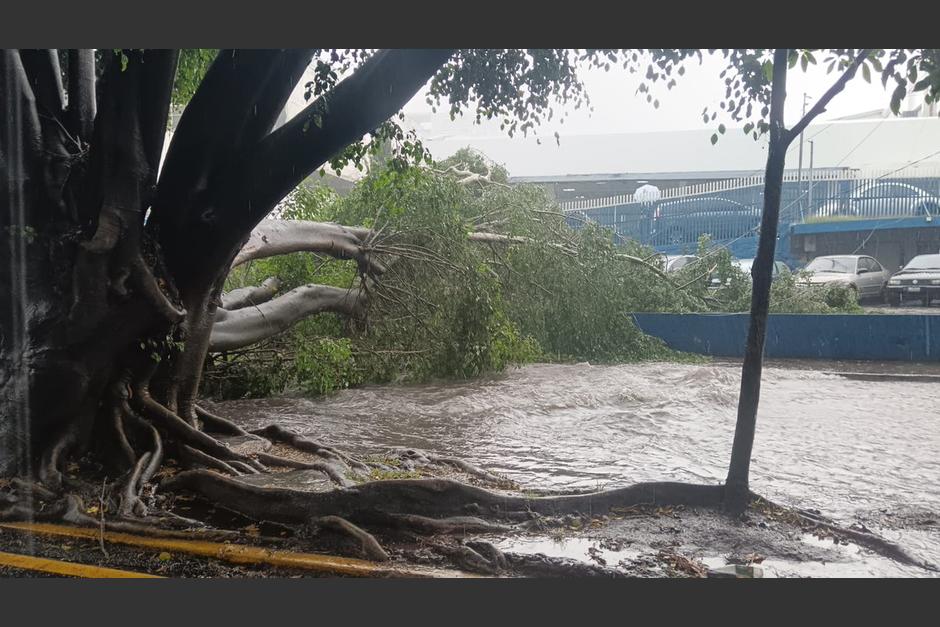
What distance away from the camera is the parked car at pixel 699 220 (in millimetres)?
3557

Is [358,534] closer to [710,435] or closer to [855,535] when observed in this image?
[710,435]

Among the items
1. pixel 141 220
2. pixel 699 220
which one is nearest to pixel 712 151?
pixel 699 220

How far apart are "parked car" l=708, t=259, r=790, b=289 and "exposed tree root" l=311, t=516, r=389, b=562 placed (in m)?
1.99

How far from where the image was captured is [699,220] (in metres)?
3.73

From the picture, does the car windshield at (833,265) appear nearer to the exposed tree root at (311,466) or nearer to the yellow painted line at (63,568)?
the exposed tree root at (311,466)

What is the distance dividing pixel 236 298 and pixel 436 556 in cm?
303

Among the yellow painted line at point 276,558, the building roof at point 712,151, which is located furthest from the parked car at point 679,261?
the yellow painted line at point 276,558

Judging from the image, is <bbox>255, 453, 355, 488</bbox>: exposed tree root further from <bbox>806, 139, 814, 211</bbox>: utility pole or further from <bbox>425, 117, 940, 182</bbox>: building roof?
<bbox>806, 139, 814, 211</bbox>: utility pole

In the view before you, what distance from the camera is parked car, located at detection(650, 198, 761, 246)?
3557 mm

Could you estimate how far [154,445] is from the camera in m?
4.16

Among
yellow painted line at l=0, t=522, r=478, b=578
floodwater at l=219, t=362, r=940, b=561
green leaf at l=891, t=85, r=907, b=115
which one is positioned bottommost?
yellow painted line at l=0, t=522, r=478, b=578

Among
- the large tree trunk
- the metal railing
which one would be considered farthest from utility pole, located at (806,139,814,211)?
the large tree trunk

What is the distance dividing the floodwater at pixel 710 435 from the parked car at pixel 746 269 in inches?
15.9

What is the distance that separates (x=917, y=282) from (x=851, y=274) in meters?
0.29
